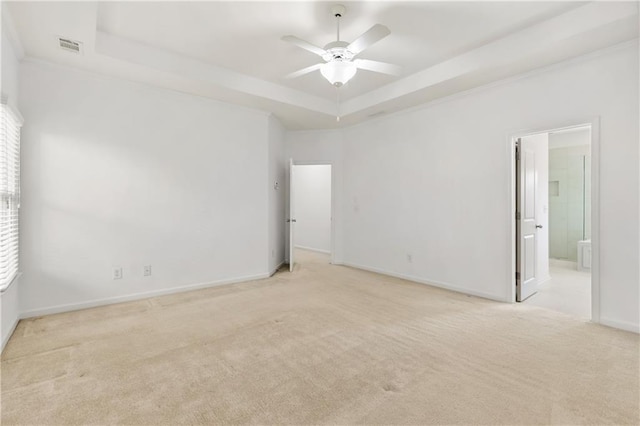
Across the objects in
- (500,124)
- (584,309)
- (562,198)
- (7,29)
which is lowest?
(584,309)

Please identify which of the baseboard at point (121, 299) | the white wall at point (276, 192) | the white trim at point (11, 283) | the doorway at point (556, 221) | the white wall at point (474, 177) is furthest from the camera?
the white wall at point (276, 192)

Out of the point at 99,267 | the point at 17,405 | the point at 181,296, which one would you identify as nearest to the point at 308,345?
the point at 17,405

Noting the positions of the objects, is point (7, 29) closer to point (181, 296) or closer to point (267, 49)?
point (267, 49)

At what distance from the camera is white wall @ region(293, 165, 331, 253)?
8.02 metres

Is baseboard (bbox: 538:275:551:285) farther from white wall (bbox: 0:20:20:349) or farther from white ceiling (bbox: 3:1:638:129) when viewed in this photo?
white wall (bbox: 0:20:20:349)

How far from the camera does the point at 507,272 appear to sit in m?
3.89

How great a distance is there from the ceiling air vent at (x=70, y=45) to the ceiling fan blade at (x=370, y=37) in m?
2.57

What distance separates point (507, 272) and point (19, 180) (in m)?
5.53

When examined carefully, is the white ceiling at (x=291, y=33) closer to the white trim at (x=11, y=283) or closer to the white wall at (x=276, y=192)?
the white wall at (x=276, y=192)

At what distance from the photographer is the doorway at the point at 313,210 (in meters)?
7.95

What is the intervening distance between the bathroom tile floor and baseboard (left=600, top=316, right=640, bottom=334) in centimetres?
25

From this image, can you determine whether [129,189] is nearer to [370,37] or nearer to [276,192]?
[276,192]

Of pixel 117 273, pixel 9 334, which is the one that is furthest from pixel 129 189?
pixel 9 334

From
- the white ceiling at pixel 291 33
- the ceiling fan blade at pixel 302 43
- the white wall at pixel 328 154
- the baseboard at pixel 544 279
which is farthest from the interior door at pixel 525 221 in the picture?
the white wall at pixel 328 154
